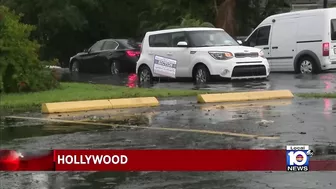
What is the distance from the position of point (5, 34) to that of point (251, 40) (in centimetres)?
1077

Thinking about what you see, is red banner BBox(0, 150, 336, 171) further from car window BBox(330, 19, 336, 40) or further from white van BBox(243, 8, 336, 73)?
car window BBox(330, 19, 336, 40)

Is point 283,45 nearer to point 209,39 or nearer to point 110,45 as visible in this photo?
point 209,39

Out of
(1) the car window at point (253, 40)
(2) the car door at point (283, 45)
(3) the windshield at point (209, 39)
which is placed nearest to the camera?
(3) the windshield at point (209, 39)

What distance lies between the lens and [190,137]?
9.68 metres

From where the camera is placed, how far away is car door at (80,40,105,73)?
2825 cm

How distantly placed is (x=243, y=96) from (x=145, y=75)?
742 cm

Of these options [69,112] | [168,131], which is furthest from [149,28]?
[168,131]

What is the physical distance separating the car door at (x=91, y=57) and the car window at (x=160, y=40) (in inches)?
270

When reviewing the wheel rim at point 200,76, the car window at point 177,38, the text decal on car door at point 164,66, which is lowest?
the wheel rim at point 200,76

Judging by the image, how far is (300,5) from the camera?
4109 cm

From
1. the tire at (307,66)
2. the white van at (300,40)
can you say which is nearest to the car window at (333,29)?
the white van at (300,40)

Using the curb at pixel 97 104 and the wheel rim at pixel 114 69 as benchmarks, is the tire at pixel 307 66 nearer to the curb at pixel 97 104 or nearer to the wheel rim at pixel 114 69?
the wheel rim at pixel 114 69

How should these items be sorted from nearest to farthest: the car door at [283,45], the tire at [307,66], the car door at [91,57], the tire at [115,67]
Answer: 1. the tire at [307,66]
2. the car door at [283,45]
3. the tire at [115,67]
4. the car door at [91,57]

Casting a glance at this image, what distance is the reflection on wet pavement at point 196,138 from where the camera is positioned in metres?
6.98
